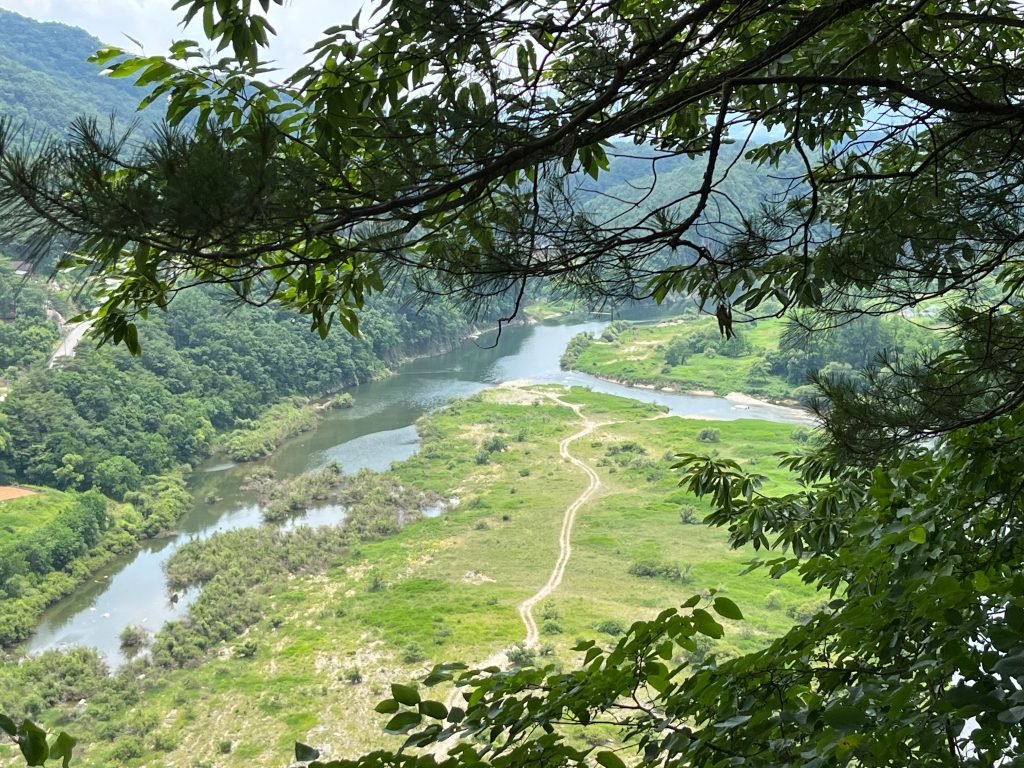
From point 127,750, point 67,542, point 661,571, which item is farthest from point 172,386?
point 661,571

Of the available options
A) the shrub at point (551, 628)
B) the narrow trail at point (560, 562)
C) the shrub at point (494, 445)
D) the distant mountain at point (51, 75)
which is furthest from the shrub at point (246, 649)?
the distant mountain at point (51, 75)

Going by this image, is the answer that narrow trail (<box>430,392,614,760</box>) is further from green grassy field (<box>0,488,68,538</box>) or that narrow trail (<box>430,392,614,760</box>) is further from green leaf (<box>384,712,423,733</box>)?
green grassy field (<box>0,488,68,538</box>)

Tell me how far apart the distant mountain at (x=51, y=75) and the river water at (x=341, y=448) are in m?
15.9

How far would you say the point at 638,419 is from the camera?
23.1 metres

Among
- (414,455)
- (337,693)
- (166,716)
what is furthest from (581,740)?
(414,455)

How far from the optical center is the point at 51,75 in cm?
3878

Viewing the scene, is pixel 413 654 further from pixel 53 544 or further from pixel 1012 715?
pixel 1012 715

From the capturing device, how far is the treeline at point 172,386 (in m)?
17.7

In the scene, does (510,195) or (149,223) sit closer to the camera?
(149,223)

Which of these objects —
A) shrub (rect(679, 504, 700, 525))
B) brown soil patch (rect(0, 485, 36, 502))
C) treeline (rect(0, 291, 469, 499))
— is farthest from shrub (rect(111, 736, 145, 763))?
shrub (rect(679, 504, 700, 525))

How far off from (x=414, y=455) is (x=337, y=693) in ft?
33.8

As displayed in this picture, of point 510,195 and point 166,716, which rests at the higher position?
point 510,195

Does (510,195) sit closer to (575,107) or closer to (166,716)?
(575,107)

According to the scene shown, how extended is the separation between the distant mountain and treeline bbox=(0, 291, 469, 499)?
11.2 meters
